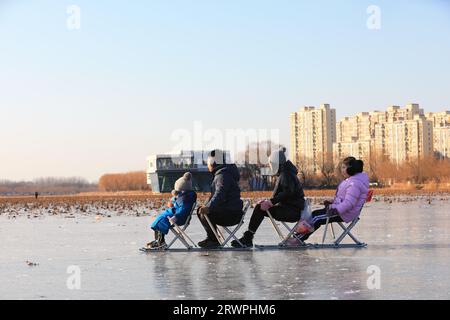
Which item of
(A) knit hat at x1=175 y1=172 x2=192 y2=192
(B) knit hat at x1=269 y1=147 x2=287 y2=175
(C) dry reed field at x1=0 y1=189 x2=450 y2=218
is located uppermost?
(B) knit hat at x1=269 y1=147 x2=287 y2=175

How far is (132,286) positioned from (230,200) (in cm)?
487

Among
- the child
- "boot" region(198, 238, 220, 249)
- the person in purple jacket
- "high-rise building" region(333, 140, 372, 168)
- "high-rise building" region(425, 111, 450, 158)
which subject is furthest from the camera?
"high-rise building" region(333, 140, 372, 168)

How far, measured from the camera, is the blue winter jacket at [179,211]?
13773mm

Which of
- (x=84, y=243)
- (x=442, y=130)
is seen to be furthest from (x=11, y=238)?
(x=442, y=130)

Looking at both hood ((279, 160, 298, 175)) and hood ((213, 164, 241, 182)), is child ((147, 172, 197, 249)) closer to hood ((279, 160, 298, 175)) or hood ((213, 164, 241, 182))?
hood ((213, 164, 241, 182))

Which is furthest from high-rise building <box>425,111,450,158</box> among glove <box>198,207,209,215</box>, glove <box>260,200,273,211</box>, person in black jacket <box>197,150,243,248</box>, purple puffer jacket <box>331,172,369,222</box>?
glove <box>198,207,209,215</box>

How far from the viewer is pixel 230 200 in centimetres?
1394

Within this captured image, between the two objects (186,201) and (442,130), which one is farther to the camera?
(442,130)

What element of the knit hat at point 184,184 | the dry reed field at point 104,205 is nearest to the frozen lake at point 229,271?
the knit hat at point 184,184

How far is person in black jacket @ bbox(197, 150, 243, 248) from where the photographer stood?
45.4ft

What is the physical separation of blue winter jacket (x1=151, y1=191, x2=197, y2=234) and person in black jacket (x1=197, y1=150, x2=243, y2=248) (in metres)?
0.27

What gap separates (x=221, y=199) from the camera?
13820 millimetres

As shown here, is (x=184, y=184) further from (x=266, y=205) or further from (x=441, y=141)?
(x=441, y=141)
